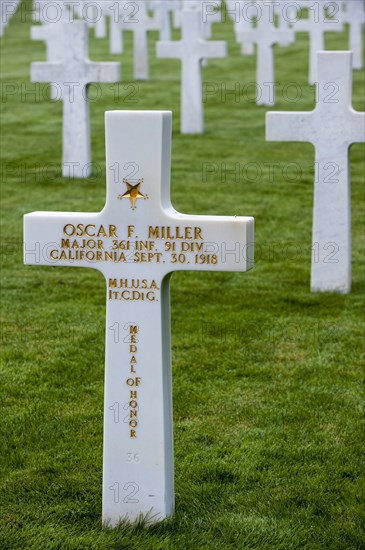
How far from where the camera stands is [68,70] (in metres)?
12.3

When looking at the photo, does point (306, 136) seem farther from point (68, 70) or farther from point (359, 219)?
point (68, 70)

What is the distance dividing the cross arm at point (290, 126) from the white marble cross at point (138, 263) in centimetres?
360

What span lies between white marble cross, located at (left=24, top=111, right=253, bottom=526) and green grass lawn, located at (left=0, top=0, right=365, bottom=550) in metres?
0.23

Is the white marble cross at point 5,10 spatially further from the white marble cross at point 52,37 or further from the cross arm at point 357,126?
the cross arm at point 357,126

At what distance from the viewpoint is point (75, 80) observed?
12312 mm

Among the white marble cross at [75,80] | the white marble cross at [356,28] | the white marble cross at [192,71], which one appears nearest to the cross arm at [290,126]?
the white marble cross at [75,80]

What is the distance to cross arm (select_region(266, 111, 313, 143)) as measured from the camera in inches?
302

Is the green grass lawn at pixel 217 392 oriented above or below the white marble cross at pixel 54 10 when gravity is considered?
below

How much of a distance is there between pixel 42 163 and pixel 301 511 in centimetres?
898

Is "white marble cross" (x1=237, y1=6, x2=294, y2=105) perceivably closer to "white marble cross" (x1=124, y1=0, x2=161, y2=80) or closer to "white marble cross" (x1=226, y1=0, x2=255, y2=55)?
"white marble cross" (x1=124, y1=0, x2=161, y2=80)

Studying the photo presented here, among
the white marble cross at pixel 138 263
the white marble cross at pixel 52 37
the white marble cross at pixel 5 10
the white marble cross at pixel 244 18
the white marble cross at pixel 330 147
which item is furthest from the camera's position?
the white marble cross at pixel 5 10

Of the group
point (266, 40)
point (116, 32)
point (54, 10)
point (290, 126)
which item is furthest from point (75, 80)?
point (54, 10)

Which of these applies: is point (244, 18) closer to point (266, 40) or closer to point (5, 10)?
point (266, 40)

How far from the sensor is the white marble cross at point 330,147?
760 centimetres
